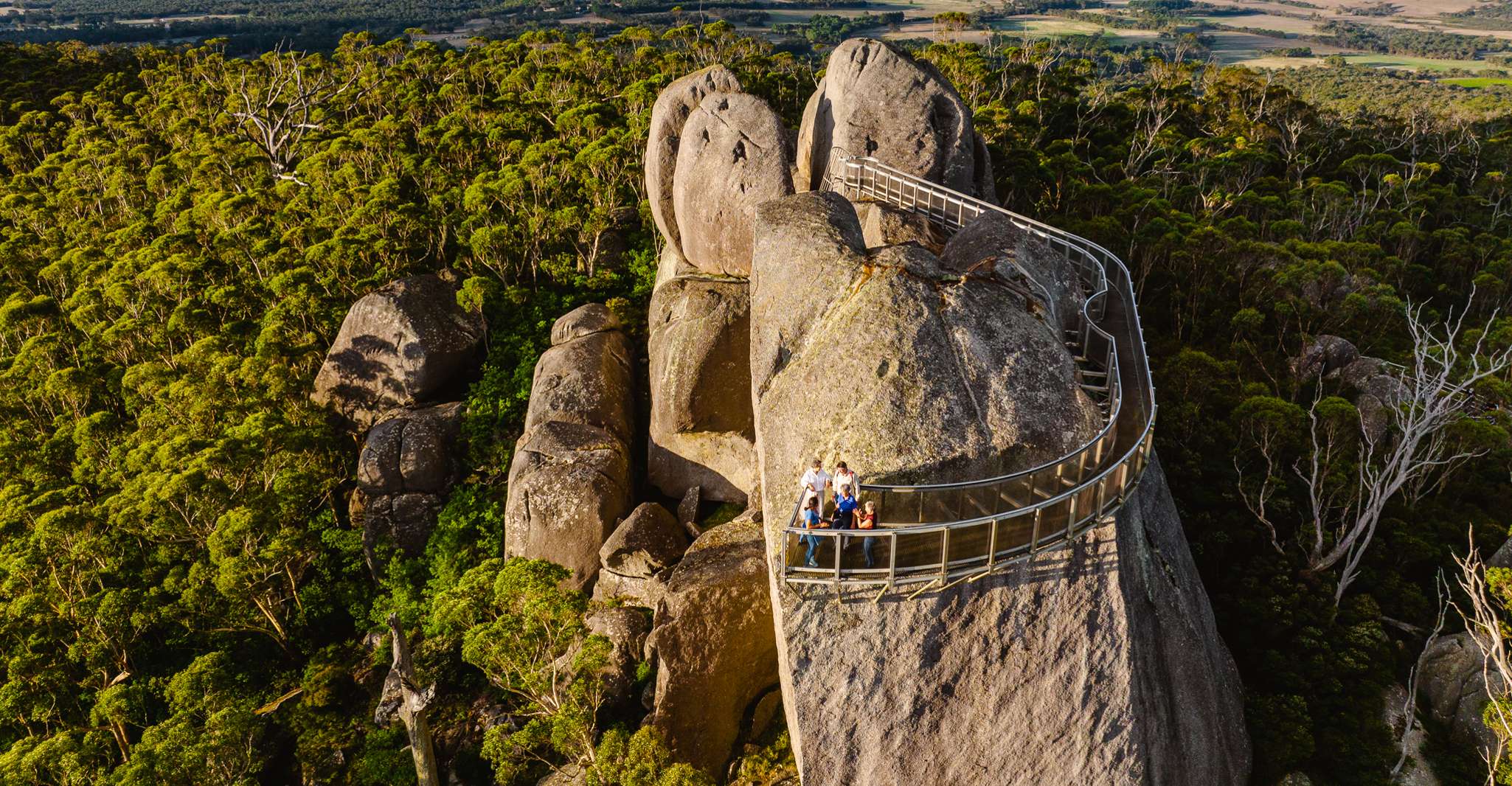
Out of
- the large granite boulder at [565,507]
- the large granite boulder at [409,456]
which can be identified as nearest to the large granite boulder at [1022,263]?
the large granite boulder at [565,507]

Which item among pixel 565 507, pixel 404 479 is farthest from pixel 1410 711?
pixel 404 479

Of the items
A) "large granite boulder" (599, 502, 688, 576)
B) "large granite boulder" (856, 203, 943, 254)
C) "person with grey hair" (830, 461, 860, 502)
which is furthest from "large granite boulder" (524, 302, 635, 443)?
"person with grey hair" (830, 461, 860, 502)

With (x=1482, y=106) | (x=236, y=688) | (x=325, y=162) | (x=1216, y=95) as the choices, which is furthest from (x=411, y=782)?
(x=1482, y=106)

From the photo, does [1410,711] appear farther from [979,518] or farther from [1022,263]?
[979,518]

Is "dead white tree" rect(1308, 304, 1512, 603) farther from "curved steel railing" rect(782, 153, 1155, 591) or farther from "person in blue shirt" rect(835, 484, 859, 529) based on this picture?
"person in blue shirt" rect(835, 484, 859, 529)

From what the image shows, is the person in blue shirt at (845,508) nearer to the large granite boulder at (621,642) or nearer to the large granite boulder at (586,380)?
the large granite boulder at (621,642)
